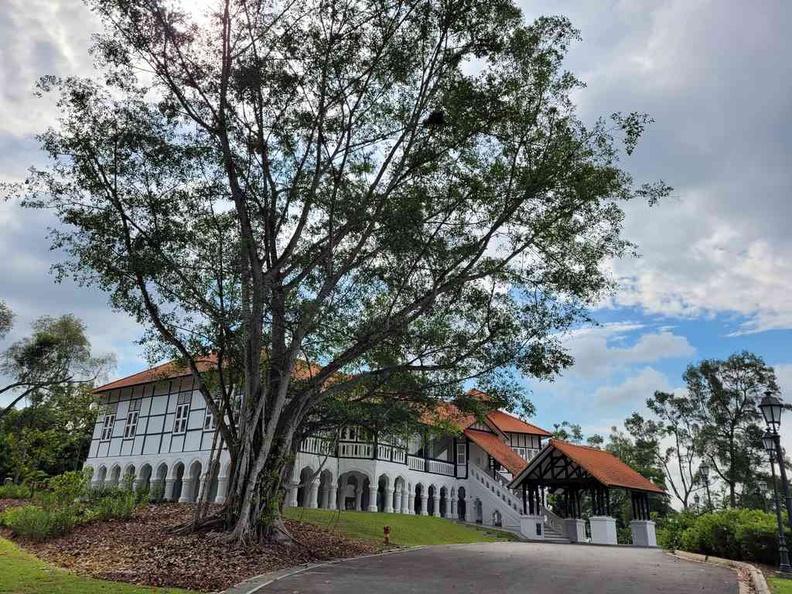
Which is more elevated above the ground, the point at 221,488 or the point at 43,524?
the point at 221,488

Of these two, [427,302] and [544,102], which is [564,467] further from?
[544,102]

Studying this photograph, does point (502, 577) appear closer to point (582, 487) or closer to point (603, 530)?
point (603, 530)

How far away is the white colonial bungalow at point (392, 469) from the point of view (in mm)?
26484

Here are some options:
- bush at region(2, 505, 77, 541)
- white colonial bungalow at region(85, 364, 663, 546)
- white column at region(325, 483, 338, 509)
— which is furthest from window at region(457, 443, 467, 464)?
bush at region(2, 505, 77, 541)

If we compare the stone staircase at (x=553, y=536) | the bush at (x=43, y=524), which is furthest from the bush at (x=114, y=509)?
the stone staircase at (x=553, y=536)

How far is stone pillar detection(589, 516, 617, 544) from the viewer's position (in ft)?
81.2

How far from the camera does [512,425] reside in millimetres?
38844

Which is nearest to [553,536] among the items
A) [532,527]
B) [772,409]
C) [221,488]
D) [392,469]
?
[532,527]

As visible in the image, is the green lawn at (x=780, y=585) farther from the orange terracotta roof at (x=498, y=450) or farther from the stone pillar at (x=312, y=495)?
the orange terracotta roof at (x=498, y=450)

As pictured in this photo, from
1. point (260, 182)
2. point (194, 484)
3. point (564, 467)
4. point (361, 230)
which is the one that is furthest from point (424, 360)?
point (194, 484)

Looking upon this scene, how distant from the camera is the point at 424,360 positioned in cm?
1530

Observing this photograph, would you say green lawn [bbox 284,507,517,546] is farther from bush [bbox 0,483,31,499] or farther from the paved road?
bush [bbox 0,483,31,499]

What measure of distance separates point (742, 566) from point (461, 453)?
23.3 m

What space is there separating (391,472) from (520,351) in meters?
17.4
